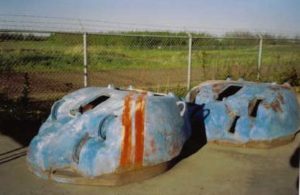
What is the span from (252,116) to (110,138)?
10.3ft

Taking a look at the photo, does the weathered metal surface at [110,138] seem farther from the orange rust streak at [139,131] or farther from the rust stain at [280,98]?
the rust stain at [280,98]

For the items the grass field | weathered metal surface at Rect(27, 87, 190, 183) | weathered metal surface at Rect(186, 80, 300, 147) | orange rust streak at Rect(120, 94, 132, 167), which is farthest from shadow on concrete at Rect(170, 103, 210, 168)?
the grass field

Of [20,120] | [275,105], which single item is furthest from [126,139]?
[20,120]

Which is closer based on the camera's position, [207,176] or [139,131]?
[139,131]

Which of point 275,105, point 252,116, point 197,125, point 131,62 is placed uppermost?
point 275,105

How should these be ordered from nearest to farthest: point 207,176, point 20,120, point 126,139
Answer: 1. point 126,139
2. point 207,176
3. point 20,120

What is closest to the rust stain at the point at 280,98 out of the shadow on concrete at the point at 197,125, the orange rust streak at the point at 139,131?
the shadow on concrete at the point at 197,125

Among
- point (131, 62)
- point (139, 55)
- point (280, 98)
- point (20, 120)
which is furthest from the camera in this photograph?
point (139, 55)

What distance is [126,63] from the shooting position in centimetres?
2880

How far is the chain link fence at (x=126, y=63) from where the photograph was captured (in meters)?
9.95

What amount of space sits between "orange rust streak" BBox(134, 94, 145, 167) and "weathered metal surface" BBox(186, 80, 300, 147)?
Answer: 214 cm

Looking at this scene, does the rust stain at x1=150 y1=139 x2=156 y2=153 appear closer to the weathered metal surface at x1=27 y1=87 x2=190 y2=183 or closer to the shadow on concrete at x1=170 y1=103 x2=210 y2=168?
the weathered metal surface at x1=27 y1=87 x2=190 y2=183

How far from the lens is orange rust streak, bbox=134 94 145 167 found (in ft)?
16.8

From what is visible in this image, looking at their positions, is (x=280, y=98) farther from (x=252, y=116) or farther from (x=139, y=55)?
(x=139, y=55)
